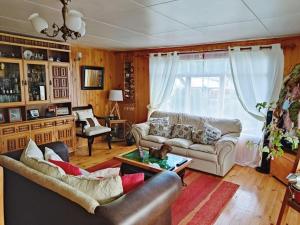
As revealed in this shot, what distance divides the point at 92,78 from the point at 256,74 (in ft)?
12.0

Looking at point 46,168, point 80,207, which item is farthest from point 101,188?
point 46,168

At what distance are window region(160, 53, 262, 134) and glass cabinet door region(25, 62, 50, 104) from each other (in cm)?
270

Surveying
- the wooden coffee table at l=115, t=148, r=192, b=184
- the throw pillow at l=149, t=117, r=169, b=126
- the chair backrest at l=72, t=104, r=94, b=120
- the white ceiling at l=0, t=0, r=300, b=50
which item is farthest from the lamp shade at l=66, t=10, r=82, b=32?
the chair backrest at l=72, t=104, r=94, b=120

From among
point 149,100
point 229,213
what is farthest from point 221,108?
point 229,213

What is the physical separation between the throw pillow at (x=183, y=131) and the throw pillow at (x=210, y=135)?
34cm

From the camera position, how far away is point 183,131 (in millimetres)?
4301

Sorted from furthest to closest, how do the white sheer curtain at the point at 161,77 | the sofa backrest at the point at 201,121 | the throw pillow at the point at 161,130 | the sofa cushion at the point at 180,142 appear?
the white sheer curtain at the point at 161,77, the throw pillow at the point at 161,130, the sofa backrest at the point at 201,121, the sofa cushion at the point at 180,142

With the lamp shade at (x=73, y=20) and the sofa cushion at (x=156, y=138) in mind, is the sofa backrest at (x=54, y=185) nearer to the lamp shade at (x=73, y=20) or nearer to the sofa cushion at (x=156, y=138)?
the lamp shade at (x=73, y=20)

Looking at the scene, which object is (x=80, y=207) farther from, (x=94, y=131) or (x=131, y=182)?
(x=94, y=131)

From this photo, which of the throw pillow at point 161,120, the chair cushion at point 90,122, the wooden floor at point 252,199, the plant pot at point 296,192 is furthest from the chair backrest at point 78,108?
the plant pot at point 296,192

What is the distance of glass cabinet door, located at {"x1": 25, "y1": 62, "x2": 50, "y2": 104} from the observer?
155 inches

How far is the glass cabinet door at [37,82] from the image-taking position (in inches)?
155

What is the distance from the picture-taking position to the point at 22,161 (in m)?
2.08

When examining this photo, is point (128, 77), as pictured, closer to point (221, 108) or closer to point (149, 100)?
point (149, 100)
